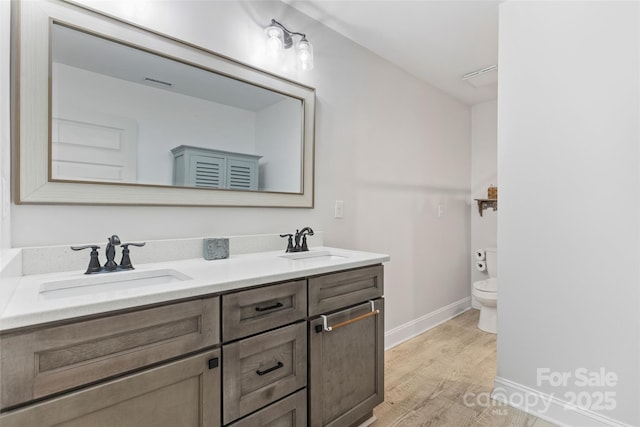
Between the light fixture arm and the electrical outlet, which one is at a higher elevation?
the light fixture arm

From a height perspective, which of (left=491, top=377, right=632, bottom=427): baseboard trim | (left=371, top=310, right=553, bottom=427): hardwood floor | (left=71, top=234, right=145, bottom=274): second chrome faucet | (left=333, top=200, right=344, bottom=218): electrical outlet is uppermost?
(left=333, top=200, right=344, bottom=218): electrical outlet

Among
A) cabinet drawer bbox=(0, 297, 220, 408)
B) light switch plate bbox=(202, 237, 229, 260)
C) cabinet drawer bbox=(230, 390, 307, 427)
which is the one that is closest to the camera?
cabinet drawer bbox=(0, 297, 220, 408)

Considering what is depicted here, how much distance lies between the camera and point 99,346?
→ 2.80 feet

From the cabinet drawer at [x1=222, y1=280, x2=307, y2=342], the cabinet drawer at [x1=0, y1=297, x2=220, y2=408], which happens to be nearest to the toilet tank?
the cabinet drawer at [x1=222, y1=280, x2=307, y2=342]

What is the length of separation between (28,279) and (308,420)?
119 cm

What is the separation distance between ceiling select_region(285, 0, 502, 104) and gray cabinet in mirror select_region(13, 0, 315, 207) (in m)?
0.67

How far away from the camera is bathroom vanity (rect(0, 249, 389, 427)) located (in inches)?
30.9

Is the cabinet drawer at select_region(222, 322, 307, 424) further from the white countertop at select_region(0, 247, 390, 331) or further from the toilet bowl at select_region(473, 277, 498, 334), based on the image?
the toilet bowl at select_region(473, 277, 498, 334)

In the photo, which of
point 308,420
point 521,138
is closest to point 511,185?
point 521,138

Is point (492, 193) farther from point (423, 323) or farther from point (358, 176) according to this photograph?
point (358, 176)

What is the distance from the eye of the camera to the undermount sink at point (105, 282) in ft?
3.56

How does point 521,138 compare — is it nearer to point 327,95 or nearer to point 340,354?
point 327,95

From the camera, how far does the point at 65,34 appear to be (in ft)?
4.13

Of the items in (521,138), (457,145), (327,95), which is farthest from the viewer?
(457,145)
